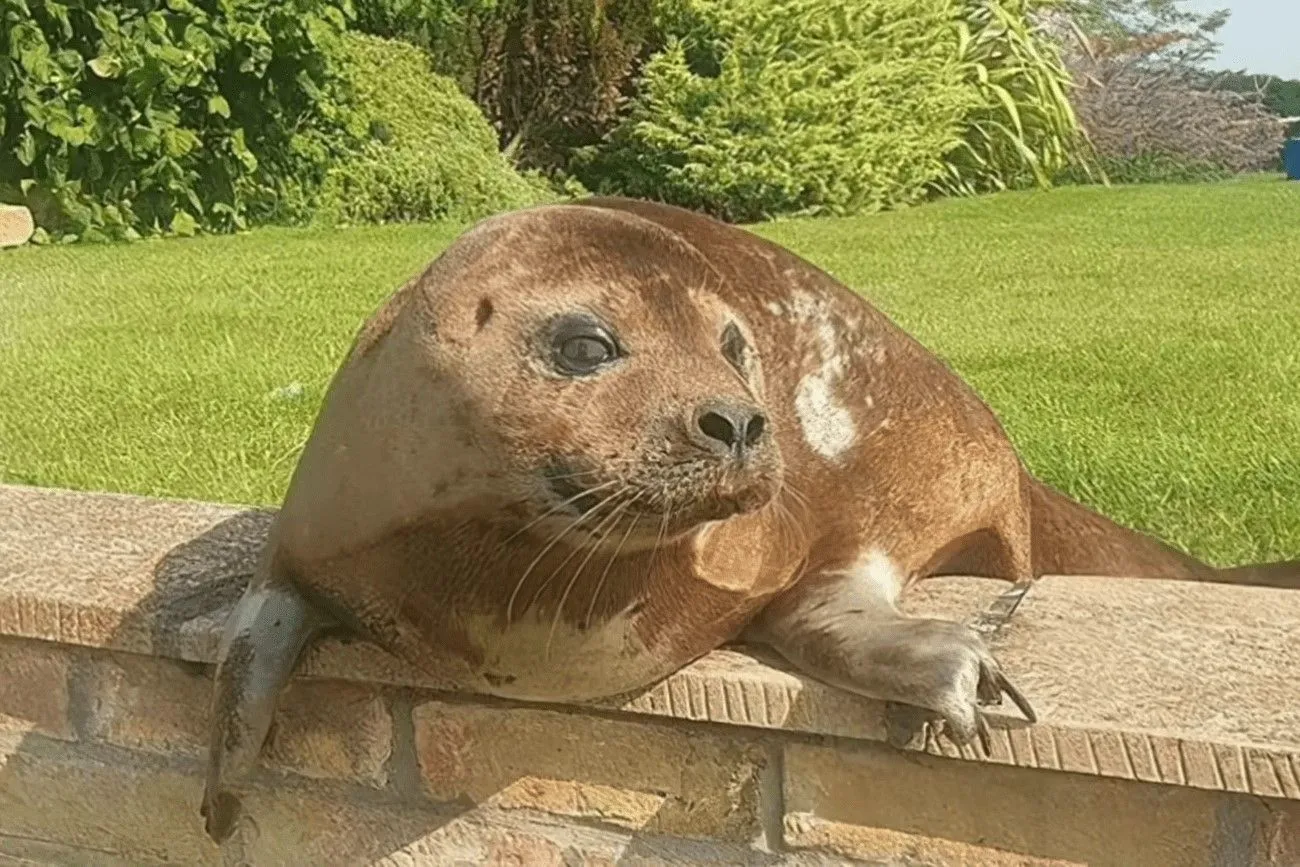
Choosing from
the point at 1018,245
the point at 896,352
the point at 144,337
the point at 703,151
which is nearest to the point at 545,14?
the point at 703,151

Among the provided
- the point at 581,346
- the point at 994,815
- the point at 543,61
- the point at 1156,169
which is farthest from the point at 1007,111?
the point at 581,346

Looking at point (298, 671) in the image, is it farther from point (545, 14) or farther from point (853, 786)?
point (545, 14)

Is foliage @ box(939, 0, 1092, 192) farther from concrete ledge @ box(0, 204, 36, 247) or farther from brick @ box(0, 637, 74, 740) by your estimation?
brick @ box(0, 637, 74, 740)

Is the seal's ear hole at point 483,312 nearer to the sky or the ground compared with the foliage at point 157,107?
nearer to the sky

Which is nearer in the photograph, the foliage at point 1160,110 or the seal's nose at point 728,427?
the seal's nose at point 728,427

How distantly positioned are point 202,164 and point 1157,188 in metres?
6.74

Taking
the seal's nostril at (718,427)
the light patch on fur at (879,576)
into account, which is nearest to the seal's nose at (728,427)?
the seal's nostril at (718,427)

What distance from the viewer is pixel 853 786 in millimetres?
2016

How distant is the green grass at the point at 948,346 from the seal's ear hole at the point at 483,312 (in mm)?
1994

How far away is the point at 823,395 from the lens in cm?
210

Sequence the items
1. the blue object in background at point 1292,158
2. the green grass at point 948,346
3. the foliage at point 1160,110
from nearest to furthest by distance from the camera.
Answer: the green grass at point 948,346
the foliage at point 1160,110
the blue object in background at point 1292,158

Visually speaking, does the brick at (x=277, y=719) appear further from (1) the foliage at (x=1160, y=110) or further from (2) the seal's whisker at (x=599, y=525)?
(1) the foliage at (x=1160, y=110)

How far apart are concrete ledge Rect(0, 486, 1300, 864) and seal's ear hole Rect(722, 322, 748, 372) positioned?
396 mm

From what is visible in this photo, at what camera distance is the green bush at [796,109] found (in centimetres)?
1114
